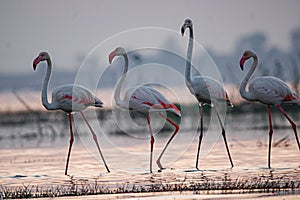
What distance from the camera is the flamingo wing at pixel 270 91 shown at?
15602 mm

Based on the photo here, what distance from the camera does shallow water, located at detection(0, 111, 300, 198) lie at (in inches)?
503

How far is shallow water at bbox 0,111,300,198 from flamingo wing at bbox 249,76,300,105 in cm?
114

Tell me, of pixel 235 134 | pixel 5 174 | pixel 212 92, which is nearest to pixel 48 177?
pixel 5 174

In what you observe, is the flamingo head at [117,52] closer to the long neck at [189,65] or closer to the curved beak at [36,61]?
the long neck at [189,65]

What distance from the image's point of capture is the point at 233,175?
1284cm

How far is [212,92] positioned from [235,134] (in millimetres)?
7778

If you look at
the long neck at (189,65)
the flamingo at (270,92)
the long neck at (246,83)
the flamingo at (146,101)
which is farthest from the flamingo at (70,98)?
the flamingo at (270,92)

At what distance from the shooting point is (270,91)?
15.6 metres

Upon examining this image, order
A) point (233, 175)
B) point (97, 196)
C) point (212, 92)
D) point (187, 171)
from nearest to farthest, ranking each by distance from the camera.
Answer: point (97, 196) < point (233, 175) < point (187, 171) < point (212, 92)

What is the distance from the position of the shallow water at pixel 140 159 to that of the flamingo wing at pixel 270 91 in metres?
1.14

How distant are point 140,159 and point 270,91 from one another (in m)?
3.06

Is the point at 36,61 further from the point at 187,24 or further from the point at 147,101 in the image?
the point at 187,24

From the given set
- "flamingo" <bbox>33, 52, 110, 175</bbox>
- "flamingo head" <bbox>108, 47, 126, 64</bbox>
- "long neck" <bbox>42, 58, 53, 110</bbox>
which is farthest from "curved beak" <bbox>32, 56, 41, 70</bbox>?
"flamingo head" <bbox>108, 47, 126, 64</bbox>

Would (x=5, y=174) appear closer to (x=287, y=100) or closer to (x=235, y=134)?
(x=287, y=100)
